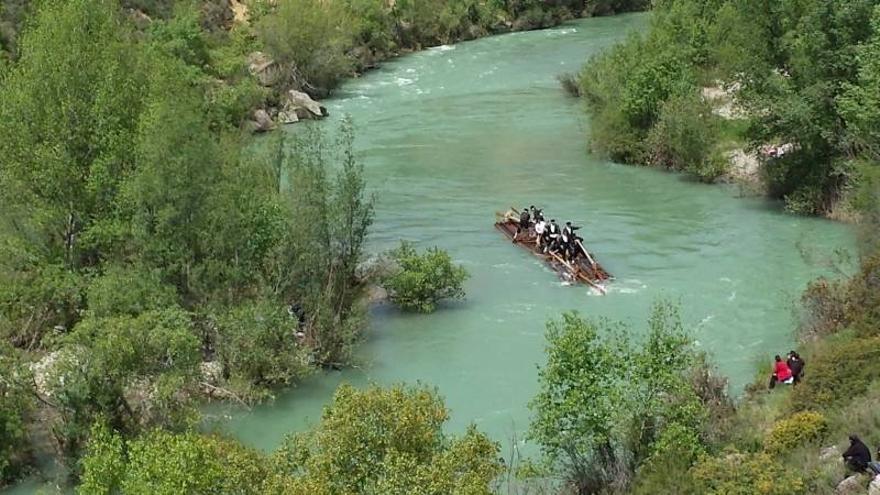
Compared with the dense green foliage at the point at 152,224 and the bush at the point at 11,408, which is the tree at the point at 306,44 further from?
the bush at the point at 11,408

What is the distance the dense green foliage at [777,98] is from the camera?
122 ft

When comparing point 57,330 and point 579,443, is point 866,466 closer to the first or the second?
point 579,443

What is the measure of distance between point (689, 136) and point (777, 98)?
232 inches

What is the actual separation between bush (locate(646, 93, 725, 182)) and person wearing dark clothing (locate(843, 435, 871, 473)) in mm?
28001

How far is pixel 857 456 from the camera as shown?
1697 cm

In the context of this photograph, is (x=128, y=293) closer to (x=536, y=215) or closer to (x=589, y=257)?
(x=589, y=257)

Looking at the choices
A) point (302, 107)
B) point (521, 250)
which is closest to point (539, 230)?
point (521, 250)

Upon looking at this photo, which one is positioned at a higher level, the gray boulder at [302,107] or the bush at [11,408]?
the gray boulder at [302,107]

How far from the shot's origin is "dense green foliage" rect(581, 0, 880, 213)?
37.2 m

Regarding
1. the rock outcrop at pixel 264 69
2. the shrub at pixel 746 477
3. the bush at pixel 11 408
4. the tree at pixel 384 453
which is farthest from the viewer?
the rock outcrop at pixel 264 69

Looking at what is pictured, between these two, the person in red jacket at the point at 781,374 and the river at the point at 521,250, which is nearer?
the person in red jacket at the point at 781,374

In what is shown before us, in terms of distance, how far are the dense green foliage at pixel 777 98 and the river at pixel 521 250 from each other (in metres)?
1.33

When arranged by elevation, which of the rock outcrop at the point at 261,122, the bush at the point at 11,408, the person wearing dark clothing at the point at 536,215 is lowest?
the bush at the point at 11,408

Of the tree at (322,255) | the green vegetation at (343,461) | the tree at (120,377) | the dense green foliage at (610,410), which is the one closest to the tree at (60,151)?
the tree at (322,255)
